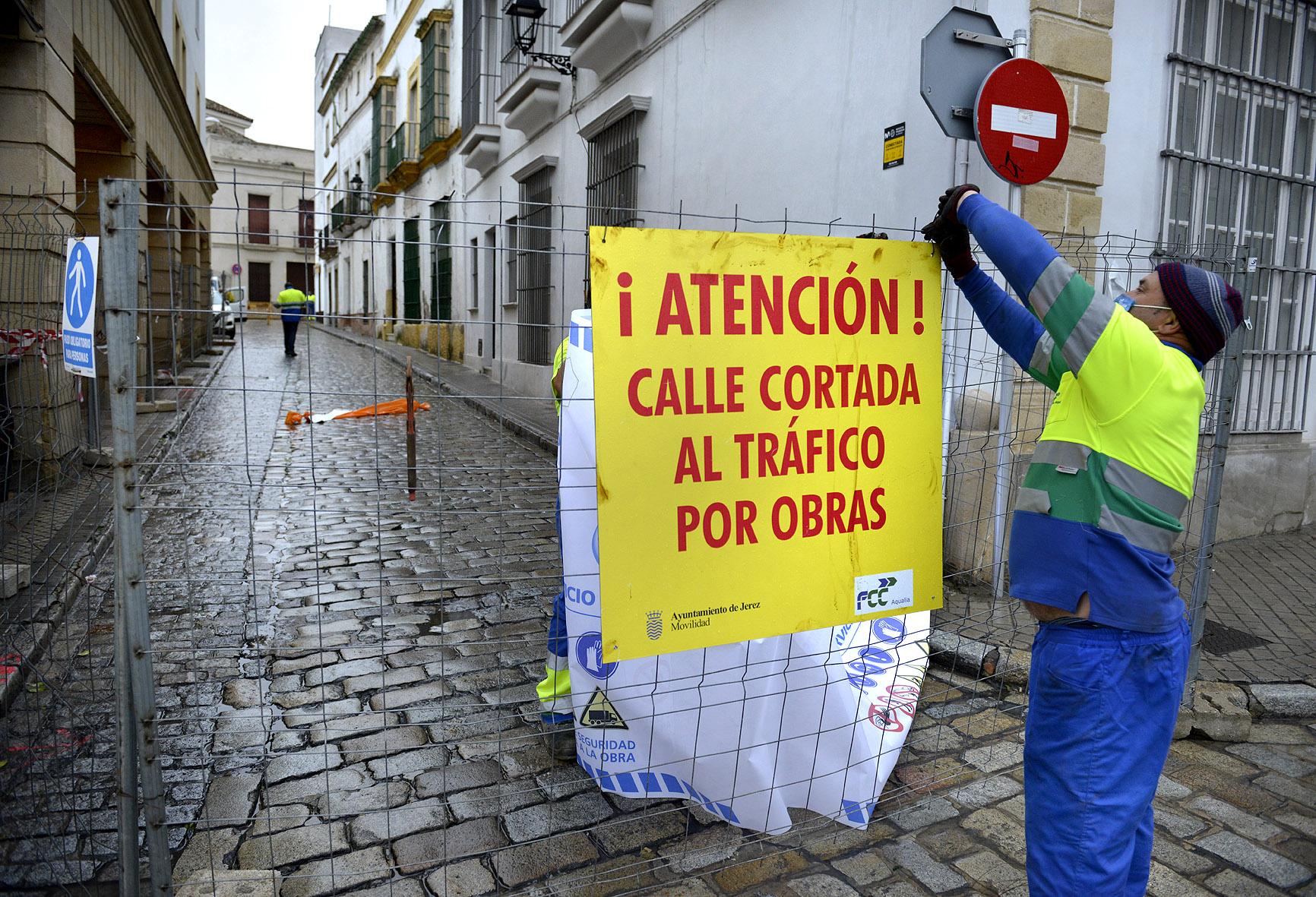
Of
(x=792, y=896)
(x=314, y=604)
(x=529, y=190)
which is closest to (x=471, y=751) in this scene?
(x=792, y=896)

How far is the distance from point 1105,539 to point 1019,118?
3.02 metres

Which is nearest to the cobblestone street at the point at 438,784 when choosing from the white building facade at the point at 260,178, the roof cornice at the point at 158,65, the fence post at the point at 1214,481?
the fence post at the point at 1214,481

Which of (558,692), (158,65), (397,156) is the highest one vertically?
(397,156)

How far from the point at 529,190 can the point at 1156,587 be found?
13.9 meters

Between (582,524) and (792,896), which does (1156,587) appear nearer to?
(792,896)

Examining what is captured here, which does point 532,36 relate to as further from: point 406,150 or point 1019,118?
point 406,150

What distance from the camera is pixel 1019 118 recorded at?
173 inches

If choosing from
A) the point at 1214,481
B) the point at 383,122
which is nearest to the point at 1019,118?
the point at 1214,481

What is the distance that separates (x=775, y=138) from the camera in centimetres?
748

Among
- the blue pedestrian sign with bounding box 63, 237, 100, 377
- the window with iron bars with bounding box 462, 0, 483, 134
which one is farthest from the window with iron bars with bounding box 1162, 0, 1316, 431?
the window with iron bars with bounding box 462, 0, 483, 134

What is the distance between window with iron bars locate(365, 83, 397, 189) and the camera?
88.7 feet

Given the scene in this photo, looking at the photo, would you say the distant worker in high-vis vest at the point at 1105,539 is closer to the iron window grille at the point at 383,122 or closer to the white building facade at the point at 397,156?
the white building facade at the point at 397,156

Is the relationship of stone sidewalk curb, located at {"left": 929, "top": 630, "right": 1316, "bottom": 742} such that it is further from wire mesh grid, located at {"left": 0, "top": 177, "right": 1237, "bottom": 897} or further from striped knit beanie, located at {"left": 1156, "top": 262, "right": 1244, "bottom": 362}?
striped knit beanie, located at {"left": 1156, "top": 262, "right": 1244, "bottom": 362}

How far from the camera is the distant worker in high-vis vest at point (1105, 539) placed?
77.2 inches
